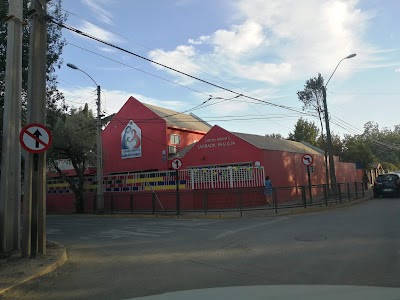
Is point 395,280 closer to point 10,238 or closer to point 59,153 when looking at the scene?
point 10,238

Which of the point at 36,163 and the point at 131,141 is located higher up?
the point at 131,141

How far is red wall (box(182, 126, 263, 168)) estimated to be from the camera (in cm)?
2250

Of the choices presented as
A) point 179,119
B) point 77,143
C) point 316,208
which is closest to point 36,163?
point 316,208

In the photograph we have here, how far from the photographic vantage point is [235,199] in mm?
19000

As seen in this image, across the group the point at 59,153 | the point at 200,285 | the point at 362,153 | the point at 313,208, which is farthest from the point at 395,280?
the point at 362,153

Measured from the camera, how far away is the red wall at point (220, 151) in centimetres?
2250

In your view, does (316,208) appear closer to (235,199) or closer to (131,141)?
(235,199)

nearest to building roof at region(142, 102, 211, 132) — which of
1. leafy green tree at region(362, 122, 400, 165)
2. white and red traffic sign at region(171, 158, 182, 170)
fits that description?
white and red traffic sign at region(171, 158, 182, 170)

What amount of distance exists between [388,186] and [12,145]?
23957 millimetres

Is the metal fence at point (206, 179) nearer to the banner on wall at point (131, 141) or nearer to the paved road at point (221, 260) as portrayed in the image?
the banner on wall at point (131, 141)

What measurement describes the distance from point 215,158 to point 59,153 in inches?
420

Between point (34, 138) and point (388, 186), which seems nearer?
point (34, 138)

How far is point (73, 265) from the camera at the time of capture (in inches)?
314

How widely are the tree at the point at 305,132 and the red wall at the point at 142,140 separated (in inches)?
1261
